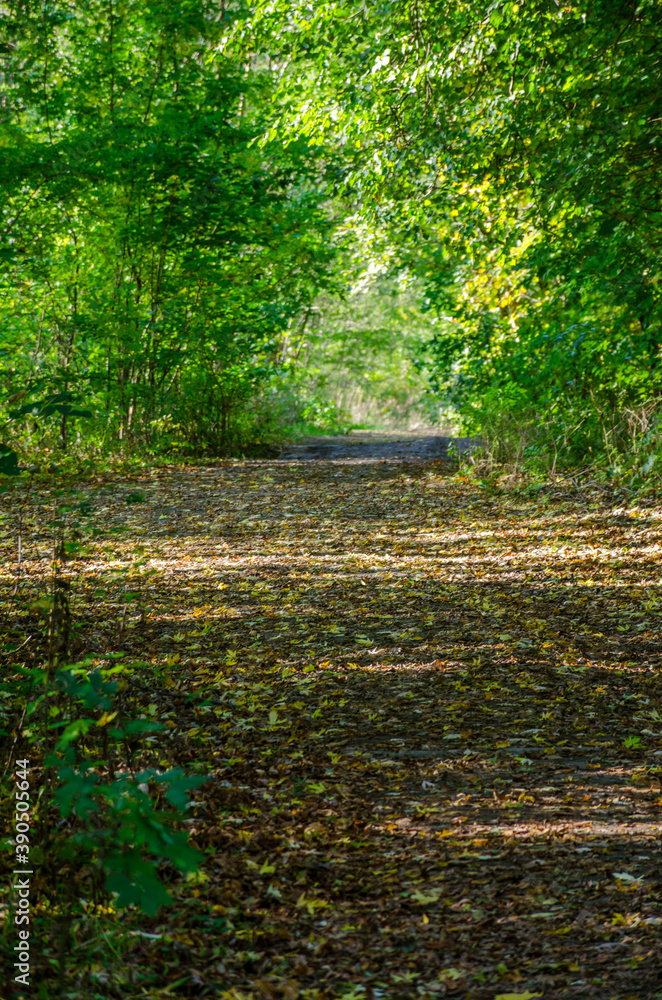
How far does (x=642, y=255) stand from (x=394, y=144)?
2.21m

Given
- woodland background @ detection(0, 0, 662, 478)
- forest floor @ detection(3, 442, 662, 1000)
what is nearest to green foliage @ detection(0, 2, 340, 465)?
woodland background @ detection(0, 0, 662, 478)

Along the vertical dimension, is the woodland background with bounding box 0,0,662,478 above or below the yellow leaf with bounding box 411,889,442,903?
above

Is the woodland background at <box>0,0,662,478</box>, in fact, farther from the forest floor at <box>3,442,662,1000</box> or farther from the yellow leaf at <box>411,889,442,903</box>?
the yellow leaf at <box>411,889,442,903</box>

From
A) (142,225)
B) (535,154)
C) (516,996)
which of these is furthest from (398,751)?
(142,225)

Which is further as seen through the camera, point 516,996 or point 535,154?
point 535,154

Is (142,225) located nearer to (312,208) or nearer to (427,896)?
(312,208)

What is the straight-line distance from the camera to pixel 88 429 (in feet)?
32.7

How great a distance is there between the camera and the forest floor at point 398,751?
2.12 meters

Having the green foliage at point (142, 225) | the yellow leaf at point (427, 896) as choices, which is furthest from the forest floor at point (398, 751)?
A: the green foliage at point (142, 225)

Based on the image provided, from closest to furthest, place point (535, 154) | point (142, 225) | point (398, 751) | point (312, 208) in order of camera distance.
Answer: point (398, 751), point (535, 154), point (142, 225), point (312, 208)

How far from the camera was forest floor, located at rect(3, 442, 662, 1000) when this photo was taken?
6.95ft

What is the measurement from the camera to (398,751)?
10.9ft

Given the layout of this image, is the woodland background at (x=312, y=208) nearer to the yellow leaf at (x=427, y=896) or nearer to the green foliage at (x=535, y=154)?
the green foliage at (x=535, y=154)

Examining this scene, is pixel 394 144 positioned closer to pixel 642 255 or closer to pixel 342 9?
pixel 342 9
